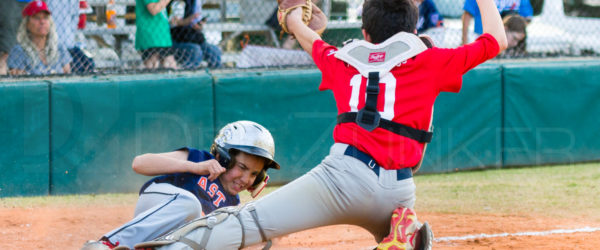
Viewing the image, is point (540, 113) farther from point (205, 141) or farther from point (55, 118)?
point (55, 118)

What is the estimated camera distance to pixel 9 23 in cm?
774

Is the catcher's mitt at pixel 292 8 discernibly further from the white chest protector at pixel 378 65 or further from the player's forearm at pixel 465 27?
the player's forearm at pixel 465 27

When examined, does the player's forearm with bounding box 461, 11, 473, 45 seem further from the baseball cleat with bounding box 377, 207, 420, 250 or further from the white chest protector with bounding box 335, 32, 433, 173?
the baseball cleat with bounding box 377, 207, 420, 250

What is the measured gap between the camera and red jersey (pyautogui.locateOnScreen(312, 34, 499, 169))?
133 inches

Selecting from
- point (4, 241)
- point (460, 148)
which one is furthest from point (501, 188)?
point (4, 241)

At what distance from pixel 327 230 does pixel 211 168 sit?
2090 mm

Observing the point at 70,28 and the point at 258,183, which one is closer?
the point at 258,183

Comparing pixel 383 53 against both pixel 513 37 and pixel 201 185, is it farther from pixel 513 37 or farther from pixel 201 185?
pixel 513 37

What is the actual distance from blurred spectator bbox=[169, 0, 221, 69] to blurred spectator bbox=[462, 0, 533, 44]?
9.05ft

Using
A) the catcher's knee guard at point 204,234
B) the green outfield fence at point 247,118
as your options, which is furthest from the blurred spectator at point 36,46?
the catcher's knee guard at point 204,234

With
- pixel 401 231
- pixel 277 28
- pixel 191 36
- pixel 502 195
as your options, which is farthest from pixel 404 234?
pixel 277 28

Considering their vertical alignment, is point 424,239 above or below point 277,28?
below

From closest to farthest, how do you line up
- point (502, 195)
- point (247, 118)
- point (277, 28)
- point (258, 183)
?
point (258, 183), point (502, 195), point (247, 118), point (277, 28)

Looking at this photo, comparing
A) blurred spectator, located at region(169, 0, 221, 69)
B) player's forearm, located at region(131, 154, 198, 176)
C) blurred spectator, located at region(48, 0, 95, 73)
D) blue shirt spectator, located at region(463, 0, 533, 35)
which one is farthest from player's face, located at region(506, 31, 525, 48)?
player's forearm, located at region(131, 154, 198, 176)
